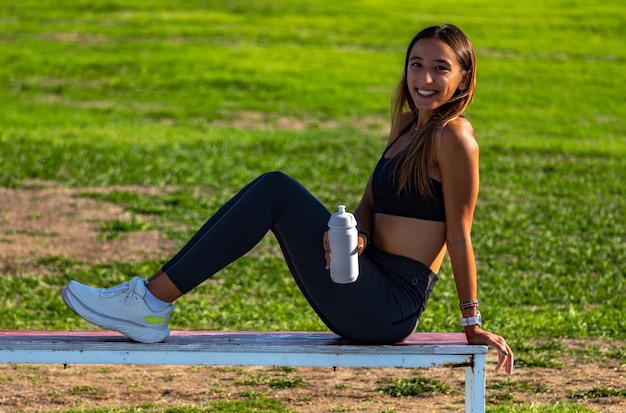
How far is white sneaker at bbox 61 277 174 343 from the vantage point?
14.4ft

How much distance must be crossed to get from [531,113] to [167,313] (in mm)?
14799

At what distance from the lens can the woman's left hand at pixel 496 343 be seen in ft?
14.1

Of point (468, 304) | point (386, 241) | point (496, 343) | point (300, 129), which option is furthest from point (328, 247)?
point (300, 129)

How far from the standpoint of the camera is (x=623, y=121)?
1808 cm

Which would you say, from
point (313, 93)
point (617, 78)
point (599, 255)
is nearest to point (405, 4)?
point (617, 78)

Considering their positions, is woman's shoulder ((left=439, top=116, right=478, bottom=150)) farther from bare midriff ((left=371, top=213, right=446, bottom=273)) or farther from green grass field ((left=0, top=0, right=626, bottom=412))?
green grass field ((left=0, top=0, right=626, bottom=412))

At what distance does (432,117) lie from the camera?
464 cm

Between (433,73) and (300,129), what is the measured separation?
11.8m

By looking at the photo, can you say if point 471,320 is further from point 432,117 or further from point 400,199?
point 432,117

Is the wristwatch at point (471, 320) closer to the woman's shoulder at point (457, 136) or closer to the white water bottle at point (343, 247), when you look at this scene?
the white water bottle at point (343, 247)

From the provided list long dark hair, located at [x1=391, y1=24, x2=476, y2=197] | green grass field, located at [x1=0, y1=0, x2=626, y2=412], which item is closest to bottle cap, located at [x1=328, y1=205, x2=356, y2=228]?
long dark hair, located at [x1=391, y1=24, x2=476, y2=197]

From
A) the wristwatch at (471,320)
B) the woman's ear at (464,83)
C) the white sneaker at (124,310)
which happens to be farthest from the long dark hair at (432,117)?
the white sneaker at (124,310)

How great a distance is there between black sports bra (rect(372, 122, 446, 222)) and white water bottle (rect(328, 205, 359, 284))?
1.12ft

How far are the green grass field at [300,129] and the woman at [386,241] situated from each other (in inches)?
51.5
